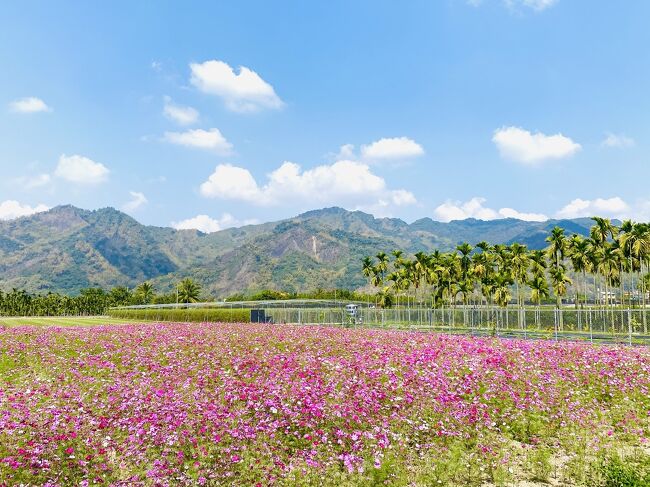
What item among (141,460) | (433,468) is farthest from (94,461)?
(433,468)

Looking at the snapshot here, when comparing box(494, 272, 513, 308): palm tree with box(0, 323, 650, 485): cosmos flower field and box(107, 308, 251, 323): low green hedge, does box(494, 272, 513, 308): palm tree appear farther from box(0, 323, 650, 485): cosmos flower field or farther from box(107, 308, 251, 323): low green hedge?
box(0, 323, 650, 485): cosmos flower field

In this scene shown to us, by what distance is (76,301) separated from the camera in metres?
163

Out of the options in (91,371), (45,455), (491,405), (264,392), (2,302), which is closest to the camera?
(45,455)

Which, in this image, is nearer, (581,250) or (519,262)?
(581,250)

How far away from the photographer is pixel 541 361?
1694 centimetres

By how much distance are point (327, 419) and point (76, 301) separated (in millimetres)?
173383

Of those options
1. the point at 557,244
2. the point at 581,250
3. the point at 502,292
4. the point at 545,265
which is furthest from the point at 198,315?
the point at 581,250

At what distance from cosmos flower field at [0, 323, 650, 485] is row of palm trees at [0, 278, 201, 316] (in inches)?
5152

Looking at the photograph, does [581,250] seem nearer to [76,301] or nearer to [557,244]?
[557,244]

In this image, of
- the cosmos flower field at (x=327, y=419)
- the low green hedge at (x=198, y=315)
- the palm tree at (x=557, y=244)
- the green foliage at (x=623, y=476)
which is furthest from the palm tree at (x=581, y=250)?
the green foliage at (x=623, y=476)

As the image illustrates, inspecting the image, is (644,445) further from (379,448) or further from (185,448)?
(185,448)

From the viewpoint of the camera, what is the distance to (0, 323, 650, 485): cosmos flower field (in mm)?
9328

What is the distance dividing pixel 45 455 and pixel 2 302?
17182cm

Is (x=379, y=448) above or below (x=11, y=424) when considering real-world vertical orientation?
below
